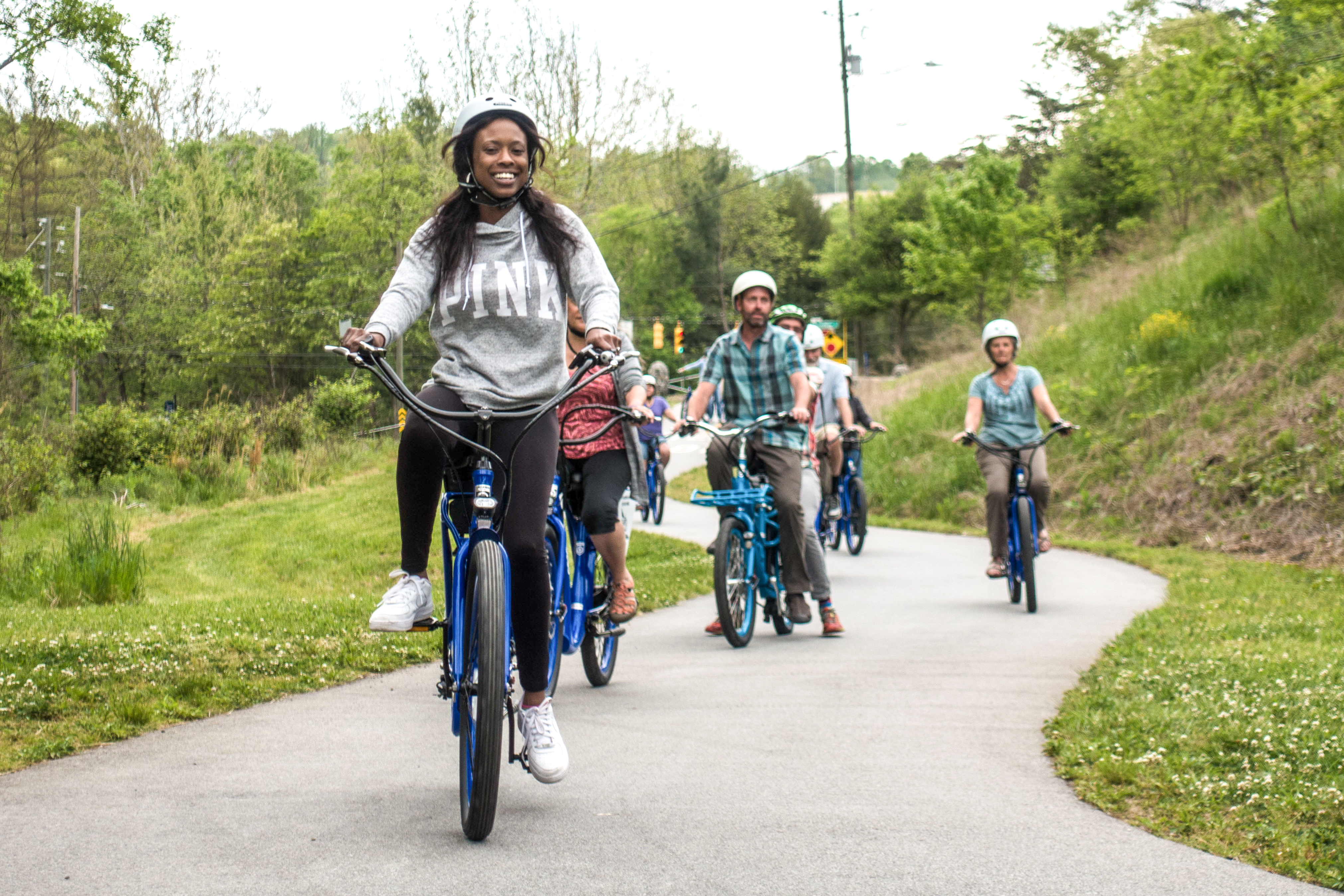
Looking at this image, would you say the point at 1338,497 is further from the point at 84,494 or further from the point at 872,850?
the point at 84,494

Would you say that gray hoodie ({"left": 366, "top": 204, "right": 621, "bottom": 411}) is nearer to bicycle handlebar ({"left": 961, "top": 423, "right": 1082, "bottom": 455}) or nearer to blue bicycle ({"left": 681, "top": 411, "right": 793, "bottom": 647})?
blue bicycle ({"left": 681, "top": 411, "right": 793, "bottom": 647})

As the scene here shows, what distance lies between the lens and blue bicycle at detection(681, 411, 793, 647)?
840cm

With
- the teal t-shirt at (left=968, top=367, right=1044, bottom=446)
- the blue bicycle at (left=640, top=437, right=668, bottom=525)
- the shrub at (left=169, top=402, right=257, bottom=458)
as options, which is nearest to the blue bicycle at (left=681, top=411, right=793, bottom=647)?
the teal t-shirt at (left=968, top=367, right=1044, bottom=446)

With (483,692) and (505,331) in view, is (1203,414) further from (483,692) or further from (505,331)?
(483,692)

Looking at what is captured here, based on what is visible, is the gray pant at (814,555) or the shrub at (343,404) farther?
the shrub at (343,404)

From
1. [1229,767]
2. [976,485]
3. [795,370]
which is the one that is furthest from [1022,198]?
[1229,767]

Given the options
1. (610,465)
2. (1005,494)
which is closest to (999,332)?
(1005,494)

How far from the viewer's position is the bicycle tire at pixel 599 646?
6746 mm

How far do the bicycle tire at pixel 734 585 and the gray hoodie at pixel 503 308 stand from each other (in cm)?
379

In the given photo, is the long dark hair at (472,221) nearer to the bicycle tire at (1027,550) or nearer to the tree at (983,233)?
the bicycle tire at (1027,550)

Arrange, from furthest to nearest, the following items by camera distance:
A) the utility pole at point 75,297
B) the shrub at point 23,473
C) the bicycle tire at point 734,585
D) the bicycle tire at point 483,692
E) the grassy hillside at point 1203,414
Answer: the utility pole at point 75,297 → the shrub at point 23,473 → the grassy hillside at point 1203,414 → the bicycle tire at point 734,585 → the bicycle tire at point 483,692

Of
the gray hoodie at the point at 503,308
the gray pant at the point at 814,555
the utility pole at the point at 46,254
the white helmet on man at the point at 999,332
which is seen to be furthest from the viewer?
the utility pole at the point at 46,254

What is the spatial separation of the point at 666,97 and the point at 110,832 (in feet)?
116

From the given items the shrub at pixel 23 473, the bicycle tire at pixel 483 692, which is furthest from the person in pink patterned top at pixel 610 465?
the shrub at pixel 23 473
